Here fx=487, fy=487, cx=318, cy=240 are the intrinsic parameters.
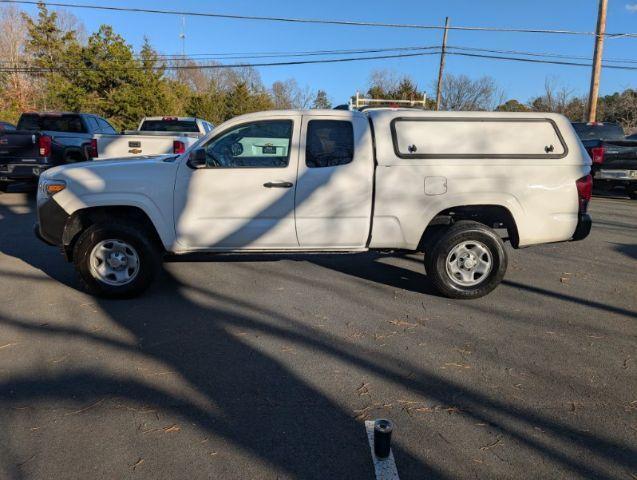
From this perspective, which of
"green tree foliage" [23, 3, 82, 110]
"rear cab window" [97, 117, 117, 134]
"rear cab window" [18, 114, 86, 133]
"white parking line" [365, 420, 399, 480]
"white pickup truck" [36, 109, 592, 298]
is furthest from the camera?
"green tree foliage" [23, 3, 82, 110]

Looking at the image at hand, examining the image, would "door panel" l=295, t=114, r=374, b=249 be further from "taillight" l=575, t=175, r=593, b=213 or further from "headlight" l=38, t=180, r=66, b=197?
"headlight" l=38, t=180, r=66, b=197

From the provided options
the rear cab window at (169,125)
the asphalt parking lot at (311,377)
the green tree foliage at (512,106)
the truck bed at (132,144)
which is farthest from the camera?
the green tree foliage at (512,106)

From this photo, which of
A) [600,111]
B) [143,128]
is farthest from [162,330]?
[600,111]

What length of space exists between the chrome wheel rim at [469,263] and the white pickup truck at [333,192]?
0.01 meters

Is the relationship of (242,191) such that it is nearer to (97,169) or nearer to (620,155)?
(97,169)

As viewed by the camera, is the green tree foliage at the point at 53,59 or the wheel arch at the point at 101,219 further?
the green tree foliage at the point at 53,59

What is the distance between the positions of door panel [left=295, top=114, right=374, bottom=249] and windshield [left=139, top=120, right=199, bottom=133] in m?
8.29

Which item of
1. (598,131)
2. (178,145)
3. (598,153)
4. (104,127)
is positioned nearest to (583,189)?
(178,145)

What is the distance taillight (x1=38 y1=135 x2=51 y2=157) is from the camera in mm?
10619

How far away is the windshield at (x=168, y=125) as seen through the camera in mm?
12523

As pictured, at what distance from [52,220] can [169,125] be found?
8.32 metres

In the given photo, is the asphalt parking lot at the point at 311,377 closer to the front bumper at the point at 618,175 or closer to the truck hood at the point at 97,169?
the truck hood at the point at 97,169

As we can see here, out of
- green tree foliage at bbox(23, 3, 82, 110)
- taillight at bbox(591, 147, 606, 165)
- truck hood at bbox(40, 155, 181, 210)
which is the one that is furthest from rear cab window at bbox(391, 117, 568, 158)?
green tree foliage at bbox(23, 3, 82, 110)

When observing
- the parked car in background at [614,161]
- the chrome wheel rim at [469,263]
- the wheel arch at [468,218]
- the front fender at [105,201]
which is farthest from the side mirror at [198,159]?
the parked car in background at [614,161]
